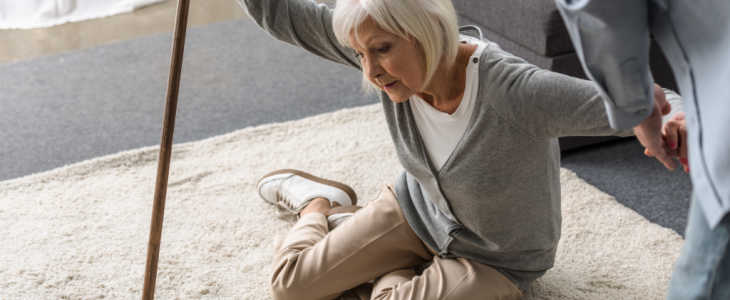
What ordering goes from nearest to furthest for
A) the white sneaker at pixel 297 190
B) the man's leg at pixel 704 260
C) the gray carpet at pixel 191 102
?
the man's leg at pixel 704 260 → the white sneaker at pixel 297 190 → the gray carpet at pixel 191 102

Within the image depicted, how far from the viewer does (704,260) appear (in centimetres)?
67

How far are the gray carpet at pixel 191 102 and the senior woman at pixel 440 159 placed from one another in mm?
579

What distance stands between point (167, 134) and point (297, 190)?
0.62 metres

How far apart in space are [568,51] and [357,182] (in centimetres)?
62

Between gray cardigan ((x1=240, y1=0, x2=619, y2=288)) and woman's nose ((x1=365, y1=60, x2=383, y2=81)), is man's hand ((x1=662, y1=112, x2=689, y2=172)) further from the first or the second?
woman's nose ((x1=365, y1=60, x2=383, y2=81))

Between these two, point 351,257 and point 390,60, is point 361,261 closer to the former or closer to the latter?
point 351,257

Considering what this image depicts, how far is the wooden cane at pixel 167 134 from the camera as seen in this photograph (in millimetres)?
1243

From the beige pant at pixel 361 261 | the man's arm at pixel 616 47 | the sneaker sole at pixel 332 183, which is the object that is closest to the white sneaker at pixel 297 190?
the sneaker sole at pixel 332 183

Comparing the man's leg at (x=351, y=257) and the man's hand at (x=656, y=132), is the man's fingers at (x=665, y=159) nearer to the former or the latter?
the man's hand at (x=656, y=132)

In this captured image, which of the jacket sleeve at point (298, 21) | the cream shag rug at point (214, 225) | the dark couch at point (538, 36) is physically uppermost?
the jacket sleeve at point (298, 21)

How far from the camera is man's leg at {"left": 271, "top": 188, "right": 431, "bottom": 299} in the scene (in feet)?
5.09

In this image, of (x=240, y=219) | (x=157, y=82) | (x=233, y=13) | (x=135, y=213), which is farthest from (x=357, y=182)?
(x=233, y=13)

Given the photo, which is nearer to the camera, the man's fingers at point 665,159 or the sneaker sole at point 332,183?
the man's fingers at point 665,159

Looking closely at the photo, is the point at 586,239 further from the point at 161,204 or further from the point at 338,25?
the point at 161,204
